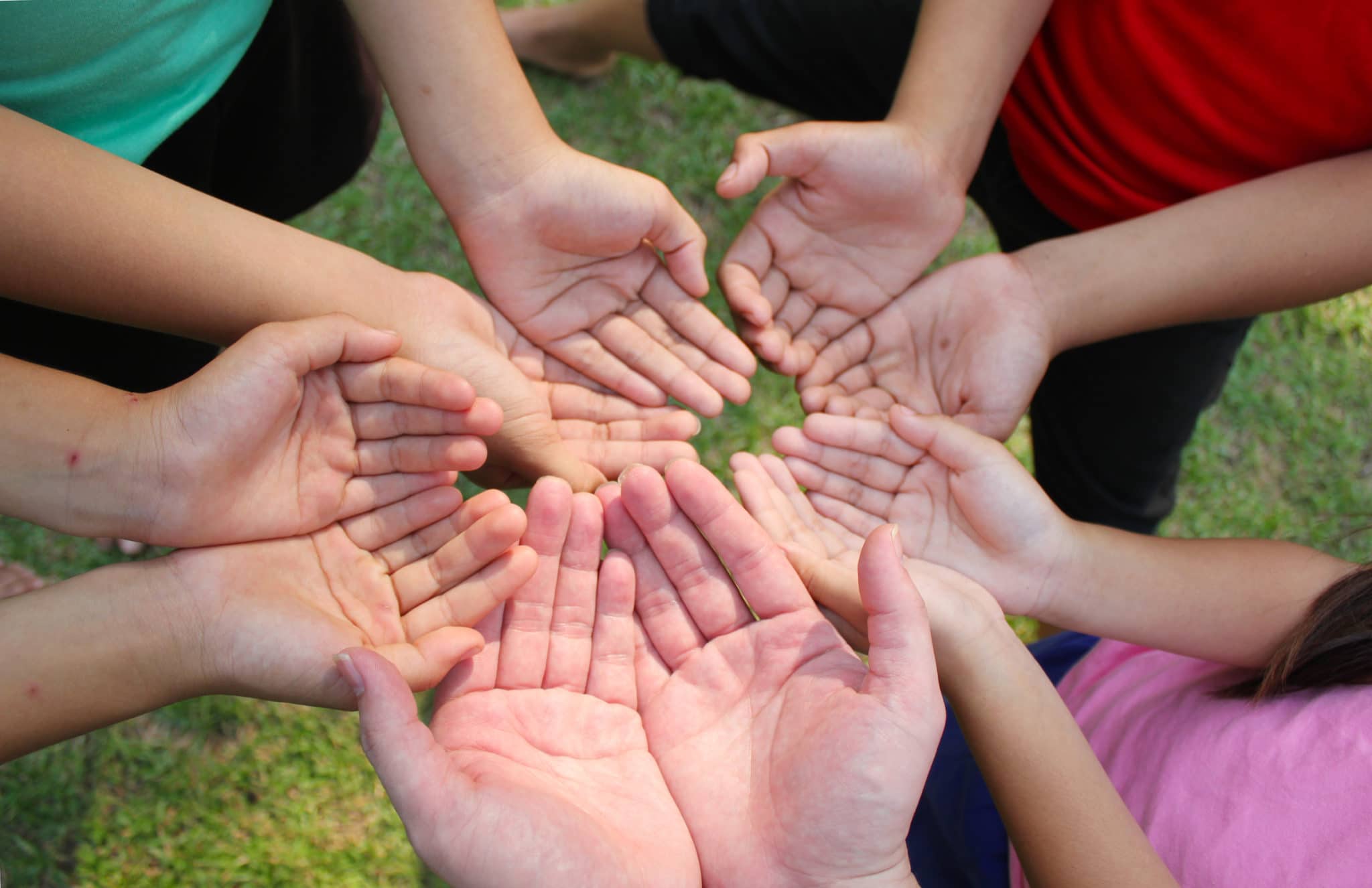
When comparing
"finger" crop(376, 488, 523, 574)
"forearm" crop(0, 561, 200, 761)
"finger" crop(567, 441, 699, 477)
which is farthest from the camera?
"finger" crop(567, 441, 699, 477)

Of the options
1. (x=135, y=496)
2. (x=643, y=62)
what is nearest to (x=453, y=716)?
(x=135, y=496)

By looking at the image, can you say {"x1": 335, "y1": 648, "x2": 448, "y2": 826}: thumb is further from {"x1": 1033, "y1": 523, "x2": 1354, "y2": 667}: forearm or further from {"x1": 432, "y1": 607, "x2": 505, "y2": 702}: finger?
{"x1": 1033, "y1": 523, "x2": 1354, "y2": 667}: forearm

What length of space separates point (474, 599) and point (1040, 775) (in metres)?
0.90

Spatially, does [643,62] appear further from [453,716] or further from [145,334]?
[453,716]

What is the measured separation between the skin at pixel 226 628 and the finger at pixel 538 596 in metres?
0.06

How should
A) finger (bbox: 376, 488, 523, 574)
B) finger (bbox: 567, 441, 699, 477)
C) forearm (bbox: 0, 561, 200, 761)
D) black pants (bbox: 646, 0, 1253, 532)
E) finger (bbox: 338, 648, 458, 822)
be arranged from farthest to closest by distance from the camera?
black pants (bbox: 646, 0, 1253, 532) < finger (bbox: 567, 441, 699, 477) < finger (bbox: 376, 488, 523, 574) < forearm (bbox: 0, 561, 200, 761) < finger (bbox: 338, 648, 458, 822)

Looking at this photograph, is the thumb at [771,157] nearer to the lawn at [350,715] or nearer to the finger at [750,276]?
the finger at [750,276]

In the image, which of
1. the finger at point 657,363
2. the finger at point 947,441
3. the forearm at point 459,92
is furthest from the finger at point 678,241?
the finger at point 947,441

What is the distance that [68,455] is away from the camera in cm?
128

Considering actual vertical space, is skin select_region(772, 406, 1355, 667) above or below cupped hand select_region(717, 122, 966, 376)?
below

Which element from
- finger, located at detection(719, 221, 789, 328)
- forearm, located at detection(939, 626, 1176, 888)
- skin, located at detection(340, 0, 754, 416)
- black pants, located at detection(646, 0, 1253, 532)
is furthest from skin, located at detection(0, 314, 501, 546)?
black pants, located at detection(646, 0, 1253, 532)

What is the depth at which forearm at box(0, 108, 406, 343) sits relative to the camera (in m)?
1.29

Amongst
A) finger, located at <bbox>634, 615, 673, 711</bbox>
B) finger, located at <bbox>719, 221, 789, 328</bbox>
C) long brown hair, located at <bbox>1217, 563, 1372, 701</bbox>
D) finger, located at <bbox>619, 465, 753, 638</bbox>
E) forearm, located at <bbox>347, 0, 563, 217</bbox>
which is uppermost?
forearm, located at <bbox>347, 0, 563, 217</bbox>

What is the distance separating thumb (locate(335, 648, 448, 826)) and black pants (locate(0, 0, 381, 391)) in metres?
0.70
